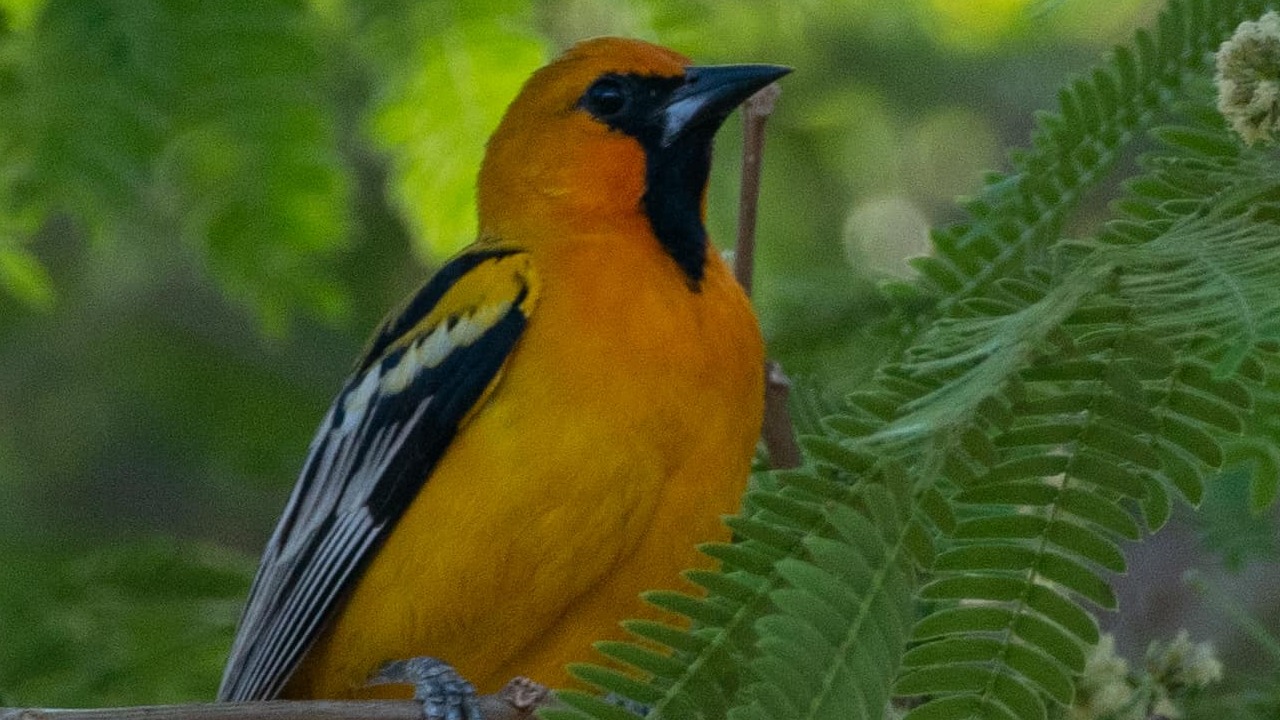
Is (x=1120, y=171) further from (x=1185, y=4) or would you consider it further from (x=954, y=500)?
(x=954, y=500)

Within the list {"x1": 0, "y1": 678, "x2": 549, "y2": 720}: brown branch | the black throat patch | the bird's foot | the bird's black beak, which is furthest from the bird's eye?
{"x1": 0, "y1": 678, "x2": 549, "y2": 720}: brown branch

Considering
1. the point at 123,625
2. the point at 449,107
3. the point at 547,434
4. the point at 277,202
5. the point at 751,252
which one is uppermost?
the point at 449,107

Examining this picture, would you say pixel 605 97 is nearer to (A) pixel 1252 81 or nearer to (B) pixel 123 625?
(B) pixel 123 625

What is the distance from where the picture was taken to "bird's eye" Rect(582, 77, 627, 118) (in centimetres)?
405

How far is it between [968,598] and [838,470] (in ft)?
0.64

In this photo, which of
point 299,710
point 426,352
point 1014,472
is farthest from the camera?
point 426,352

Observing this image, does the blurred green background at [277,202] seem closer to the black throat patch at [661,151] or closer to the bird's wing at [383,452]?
the black throat patch at [661,151]

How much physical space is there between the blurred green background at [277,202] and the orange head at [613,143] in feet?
0.57

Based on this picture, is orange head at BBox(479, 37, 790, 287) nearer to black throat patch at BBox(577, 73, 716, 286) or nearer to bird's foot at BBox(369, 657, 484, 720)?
black throat patch at BBox(577, 73, 716, 286)

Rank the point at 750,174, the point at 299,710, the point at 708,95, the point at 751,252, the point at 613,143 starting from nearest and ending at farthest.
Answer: the point at 299,710, the point at 750,174, the point at 751,252, the point at 708,95, the point at 613,143

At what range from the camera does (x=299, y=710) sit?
2.54 m

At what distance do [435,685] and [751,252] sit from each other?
1063 mm

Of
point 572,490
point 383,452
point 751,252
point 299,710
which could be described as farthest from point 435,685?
point 751,252

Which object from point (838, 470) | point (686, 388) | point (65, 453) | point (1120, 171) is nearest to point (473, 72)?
point (686, 388)
